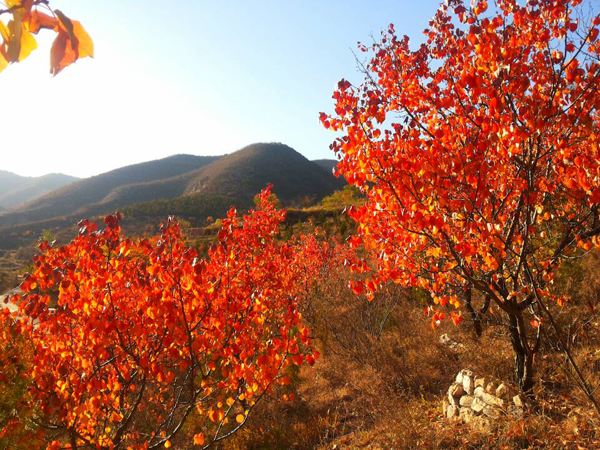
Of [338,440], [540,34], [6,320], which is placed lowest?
[338,440]

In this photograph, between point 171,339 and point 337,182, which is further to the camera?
point 337,182

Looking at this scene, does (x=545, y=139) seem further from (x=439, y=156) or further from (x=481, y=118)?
(x=439, y=156)

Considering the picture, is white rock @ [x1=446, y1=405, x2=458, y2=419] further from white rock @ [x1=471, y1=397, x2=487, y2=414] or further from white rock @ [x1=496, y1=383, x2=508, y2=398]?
white rock @ [x1=496, y1=383, x2=508, y2=398]

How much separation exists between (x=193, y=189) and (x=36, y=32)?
7873 centimetres

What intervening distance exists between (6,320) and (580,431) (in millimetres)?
7606

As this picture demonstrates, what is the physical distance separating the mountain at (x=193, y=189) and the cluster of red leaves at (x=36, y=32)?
5641 cm

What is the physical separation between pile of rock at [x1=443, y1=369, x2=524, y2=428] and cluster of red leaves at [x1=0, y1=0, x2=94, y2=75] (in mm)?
6501

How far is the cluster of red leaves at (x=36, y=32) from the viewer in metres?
0.92

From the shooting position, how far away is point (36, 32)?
0.98 m

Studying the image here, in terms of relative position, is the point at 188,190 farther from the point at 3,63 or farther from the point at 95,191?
the point at 3,63

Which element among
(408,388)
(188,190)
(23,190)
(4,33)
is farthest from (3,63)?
(23,190)

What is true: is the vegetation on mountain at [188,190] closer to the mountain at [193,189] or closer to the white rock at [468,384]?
the mountain at [193,189]

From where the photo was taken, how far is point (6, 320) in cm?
503

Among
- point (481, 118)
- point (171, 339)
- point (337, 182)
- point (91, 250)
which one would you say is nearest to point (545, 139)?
point (481, 118)
